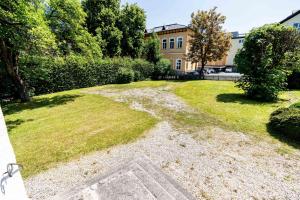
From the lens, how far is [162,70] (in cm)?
2275

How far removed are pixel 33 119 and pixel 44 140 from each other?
2.59m

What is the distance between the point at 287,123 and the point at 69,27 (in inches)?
446

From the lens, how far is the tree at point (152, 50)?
917 inches

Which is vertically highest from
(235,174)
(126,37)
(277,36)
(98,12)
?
(98,12)

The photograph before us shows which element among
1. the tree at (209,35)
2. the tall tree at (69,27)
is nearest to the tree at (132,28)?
the tree at (209,35)

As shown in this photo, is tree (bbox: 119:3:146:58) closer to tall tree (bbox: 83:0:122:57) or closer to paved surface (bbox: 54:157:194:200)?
tall tree (bbox: 83:0:122:57)

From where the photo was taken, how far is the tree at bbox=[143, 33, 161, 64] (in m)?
23.3

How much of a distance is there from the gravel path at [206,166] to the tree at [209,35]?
16.7 meters

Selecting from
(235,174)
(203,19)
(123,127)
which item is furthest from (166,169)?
(203,19)

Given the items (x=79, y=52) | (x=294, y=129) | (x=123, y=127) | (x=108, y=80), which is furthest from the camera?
(x=108, y=80)

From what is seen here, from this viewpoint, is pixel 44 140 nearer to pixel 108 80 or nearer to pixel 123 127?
pixel 123 127

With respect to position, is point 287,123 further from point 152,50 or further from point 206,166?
point 152,50

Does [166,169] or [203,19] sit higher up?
[203,19]

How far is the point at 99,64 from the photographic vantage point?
17.2m
